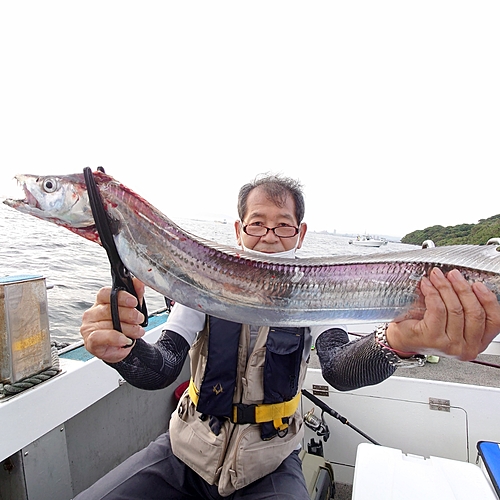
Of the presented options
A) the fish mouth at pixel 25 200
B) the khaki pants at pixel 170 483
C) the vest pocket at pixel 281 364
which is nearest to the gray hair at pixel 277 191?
the vest pocket at pixel 281 364

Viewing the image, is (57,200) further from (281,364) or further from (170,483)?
(170,483)

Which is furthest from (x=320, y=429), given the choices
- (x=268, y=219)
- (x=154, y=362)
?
(x=268, y=219)

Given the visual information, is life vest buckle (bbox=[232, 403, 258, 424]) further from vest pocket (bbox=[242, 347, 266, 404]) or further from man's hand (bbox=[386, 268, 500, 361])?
man's hand (bbox=[386, 268, 500, 361])

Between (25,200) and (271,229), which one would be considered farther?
(271,229)

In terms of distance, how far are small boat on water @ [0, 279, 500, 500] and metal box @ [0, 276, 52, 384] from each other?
17mm

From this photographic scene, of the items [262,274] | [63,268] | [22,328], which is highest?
[262,274]

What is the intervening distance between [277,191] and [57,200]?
1.87m

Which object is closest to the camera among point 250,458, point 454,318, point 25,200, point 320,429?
point 25,200

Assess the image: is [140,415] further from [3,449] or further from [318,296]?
[318,296]

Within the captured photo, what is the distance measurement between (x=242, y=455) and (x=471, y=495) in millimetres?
1616

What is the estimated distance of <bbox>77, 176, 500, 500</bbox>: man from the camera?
2393 mm

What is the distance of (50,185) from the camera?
5.24 ft

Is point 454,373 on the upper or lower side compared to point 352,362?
lower

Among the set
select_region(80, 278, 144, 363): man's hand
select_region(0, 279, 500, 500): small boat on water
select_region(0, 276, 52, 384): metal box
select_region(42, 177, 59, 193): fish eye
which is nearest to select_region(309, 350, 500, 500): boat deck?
select_region(0, 279, 500, 500): small boat on water
